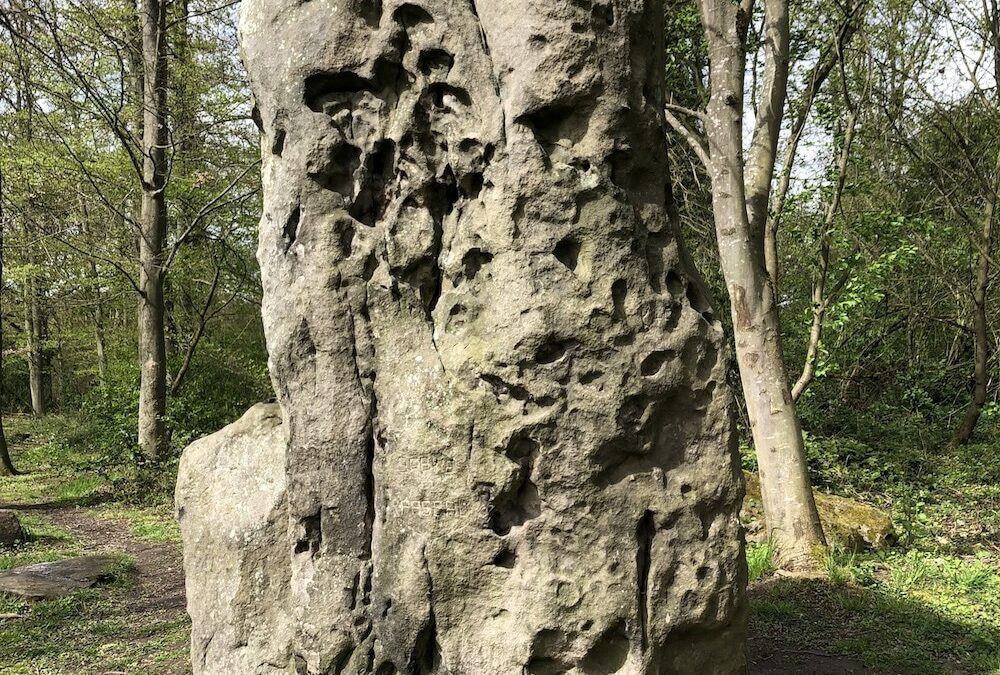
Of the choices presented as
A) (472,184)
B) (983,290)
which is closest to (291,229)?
(472,184)

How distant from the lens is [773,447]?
656 centimetres

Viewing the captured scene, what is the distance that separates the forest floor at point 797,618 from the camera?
→ 4.82 m

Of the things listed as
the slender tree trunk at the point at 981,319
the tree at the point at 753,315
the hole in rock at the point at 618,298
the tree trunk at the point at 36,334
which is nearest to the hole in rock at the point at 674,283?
the hole in rock at the point at 618,298

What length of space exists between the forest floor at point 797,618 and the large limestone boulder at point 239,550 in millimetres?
1299

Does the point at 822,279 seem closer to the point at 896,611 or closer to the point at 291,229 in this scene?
the point at 896,611

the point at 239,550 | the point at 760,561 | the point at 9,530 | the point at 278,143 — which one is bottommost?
the point at 760,561

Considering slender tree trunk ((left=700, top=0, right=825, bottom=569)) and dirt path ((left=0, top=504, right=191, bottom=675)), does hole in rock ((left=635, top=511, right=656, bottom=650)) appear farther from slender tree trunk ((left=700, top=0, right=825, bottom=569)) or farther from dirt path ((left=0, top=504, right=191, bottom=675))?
slender tree trunk ((left=700, top=0, right=825, bottom=569))

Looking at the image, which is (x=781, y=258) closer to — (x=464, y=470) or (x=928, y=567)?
(x=928, y=567)

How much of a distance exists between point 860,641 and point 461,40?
176 inches

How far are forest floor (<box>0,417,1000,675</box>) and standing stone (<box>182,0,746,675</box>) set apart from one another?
179 centimetres

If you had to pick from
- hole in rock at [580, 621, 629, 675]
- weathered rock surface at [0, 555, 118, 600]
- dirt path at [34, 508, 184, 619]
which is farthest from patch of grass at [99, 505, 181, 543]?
hole in rock at [580, 621, 629, 675]

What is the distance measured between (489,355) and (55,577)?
5.50 meters

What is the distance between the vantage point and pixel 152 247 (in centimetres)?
1123

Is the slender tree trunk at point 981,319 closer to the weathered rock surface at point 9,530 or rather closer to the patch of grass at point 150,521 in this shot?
the patch of grass at point 150,521
